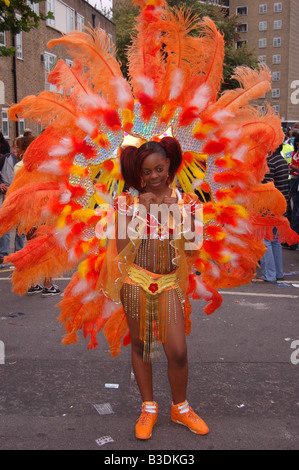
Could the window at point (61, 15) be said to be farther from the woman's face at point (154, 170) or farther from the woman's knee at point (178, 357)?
the woman's knee at point (178, 357)

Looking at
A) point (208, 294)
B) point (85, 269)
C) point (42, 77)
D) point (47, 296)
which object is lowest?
point (47, 296)

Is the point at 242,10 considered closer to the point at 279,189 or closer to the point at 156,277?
the point at 279,189

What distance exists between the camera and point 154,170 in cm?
263

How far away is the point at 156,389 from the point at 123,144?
1.76 m

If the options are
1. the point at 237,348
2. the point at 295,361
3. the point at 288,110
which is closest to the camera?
the point at 295,361

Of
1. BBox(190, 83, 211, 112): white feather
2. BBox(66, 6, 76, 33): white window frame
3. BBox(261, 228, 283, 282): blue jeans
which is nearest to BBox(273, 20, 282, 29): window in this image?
BBox(66, 6, 76, 33): white window frame

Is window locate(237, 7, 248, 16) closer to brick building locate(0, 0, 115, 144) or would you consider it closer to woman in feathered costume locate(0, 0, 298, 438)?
brick building locate(0, 0, 115, 144)

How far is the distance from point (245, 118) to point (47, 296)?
371 centimetres

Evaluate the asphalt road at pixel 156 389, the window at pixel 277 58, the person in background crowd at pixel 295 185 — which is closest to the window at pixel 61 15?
the person in background crowd at pixel 295 185

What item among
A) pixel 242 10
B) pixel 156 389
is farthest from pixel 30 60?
pixel 242 10

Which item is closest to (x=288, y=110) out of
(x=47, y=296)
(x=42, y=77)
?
(x=42, y=77)

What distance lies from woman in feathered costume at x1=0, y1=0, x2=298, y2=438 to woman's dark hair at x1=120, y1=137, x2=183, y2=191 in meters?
0.01
